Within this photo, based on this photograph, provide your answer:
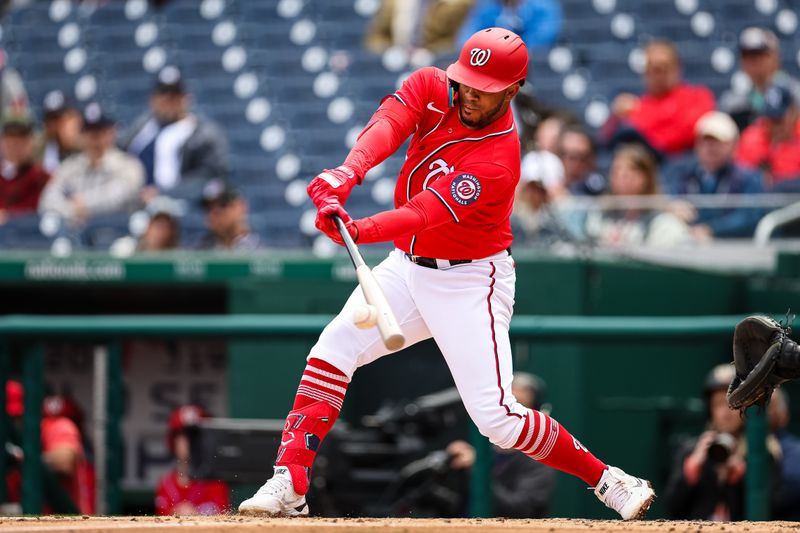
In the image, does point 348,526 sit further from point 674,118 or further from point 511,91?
point 674,118

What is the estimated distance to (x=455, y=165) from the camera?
156 inches

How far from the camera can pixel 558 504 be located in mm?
5688

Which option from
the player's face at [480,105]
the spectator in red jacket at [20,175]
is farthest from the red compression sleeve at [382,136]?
the spectator in red jacket at [20,175]

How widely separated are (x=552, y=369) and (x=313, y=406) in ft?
6.39

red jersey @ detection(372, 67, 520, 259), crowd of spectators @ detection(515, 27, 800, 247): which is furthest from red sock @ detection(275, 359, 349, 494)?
crowd of spectators @ detection(515, 27, 800, 247)

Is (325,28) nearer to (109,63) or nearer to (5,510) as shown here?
(109,63)

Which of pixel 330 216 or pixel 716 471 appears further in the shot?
pixel 716 471

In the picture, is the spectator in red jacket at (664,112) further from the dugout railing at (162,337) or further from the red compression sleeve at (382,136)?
the red compression sleeve at (382,136)

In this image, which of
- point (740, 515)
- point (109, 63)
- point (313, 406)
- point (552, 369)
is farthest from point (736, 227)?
point (109, 63)

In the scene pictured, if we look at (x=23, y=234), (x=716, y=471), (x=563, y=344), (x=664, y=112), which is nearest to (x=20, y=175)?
(x=23, y=234)

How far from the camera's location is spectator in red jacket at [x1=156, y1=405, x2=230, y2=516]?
202 inches

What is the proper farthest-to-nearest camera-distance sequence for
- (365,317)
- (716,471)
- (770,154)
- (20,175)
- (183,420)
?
(20,175), (770,154), (183,420), (716,471), (365,317)

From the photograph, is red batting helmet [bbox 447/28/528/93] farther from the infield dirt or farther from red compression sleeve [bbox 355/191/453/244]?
the infield dirt

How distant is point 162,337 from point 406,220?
1.74 meters
